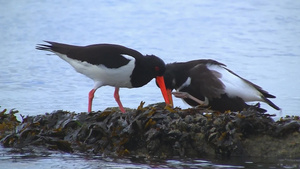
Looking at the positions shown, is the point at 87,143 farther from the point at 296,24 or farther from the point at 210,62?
the point at 296,24

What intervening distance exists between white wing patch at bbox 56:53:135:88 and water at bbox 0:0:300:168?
3.90ft

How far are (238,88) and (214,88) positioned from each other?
0.33 metres

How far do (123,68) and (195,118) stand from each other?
1.91m

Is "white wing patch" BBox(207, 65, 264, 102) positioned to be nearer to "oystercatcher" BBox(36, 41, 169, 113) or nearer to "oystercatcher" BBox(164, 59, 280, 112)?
"oystercatcher" BBox(164, 59, 280, 112)

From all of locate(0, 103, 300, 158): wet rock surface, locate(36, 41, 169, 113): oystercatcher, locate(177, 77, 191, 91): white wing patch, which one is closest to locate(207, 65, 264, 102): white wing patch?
locate(177, 77, 191, 91): white wing patch

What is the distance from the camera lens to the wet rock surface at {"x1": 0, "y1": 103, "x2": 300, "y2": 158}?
6.03 metres

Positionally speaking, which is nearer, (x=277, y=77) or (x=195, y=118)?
(x=195, y=118)

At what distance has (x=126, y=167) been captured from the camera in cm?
557

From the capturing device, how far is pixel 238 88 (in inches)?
314

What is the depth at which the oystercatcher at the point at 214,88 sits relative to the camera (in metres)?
7.95

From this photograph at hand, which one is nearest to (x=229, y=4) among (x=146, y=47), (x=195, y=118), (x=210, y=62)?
(x=146, y=47)

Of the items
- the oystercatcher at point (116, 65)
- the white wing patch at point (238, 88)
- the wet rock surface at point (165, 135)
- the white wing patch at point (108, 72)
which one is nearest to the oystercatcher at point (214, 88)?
the white wing patch at point (238, 88)

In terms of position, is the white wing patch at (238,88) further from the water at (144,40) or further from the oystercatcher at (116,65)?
the water at (144,40)

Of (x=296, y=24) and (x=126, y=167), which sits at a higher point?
(x=296, y=24)
